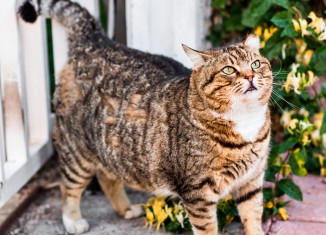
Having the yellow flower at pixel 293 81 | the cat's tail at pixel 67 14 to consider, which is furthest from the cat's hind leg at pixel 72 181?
the yellow flower at pixel 293 81

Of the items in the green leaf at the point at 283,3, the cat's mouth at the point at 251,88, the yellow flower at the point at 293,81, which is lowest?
the yellow flower at the point at 293,81

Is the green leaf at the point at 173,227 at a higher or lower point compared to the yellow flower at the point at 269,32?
lower

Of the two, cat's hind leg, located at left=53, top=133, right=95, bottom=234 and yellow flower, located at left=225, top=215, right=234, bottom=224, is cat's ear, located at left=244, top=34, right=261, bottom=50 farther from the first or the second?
cat's hind leg, located at left=53, top=133, right=95, bottom=234

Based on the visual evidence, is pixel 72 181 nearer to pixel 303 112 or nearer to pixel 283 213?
pixel 283 213

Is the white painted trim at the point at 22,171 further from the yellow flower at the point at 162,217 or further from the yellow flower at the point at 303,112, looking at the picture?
the yellow flower at the point at 303,112

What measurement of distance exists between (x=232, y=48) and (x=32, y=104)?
153cm

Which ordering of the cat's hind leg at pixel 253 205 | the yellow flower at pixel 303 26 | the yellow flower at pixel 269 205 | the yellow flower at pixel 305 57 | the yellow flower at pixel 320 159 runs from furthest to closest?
the yellow flower at pixel 320 159 → the yellow flower at pixel 305 57 → the yellow flower at pixel 269 205 → the yellow flower at pixel 303 26 → the cat's hind leg at pixel 253 205

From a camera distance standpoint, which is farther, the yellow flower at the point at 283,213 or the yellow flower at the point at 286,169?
the yellow flower at the point at 286,169

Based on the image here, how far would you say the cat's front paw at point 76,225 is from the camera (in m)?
3.68

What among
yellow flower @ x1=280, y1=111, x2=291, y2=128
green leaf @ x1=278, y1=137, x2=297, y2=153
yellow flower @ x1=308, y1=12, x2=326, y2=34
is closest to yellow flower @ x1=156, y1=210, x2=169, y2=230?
green leaf @ x1=278, y1=137, x2=297, y2=153

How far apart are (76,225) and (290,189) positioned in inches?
47.8

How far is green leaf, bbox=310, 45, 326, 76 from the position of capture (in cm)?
353

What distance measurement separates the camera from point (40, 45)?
3.87 meters

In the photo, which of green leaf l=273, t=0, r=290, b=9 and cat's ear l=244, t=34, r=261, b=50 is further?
green leaf l=273, t=0, r=290, b=9
